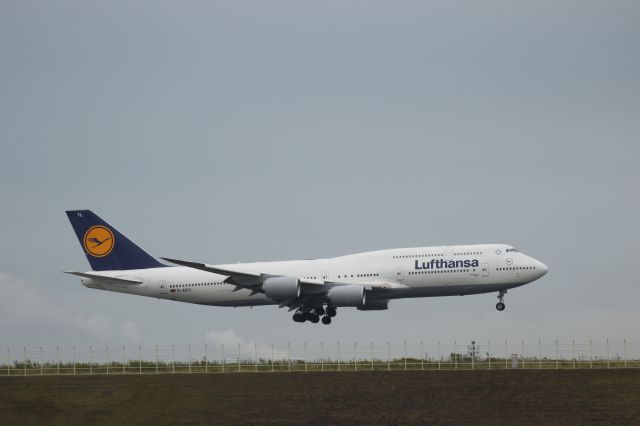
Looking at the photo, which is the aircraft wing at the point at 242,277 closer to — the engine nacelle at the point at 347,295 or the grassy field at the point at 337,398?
the engine nacelle at the point at 347,295

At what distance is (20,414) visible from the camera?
54719mm

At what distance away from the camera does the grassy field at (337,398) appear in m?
50.9

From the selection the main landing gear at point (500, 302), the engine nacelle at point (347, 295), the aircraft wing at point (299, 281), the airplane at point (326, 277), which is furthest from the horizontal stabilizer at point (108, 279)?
the main landing gear at point (500, 302)

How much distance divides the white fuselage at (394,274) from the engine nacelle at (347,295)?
1634 millimetres

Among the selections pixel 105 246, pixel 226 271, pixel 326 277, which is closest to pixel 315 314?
pixel 326 277

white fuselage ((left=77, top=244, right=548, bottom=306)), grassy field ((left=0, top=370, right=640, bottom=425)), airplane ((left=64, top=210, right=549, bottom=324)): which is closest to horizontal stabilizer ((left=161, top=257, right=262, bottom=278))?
airplane ((left=64, top=210, right=549, bottom=324))

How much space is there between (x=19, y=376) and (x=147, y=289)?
17.6 meters

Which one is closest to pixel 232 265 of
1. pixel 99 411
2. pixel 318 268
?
pixel 318 268

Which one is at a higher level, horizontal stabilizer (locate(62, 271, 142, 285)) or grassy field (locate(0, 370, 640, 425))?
horizontal stabilizer (locate(62, 271, 142, 285))

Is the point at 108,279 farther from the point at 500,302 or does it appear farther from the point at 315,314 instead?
the point at 500,302

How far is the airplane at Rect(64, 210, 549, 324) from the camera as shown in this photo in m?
69.4

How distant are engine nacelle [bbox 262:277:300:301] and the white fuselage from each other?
393cm

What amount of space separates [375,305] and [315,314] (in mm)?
3958

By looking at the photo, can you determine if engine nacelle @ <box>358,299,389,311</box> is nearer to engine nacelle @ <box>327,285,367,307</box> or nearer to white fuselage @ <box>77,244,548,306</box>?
white fuselage @ <box>77,244,548,306</box>
